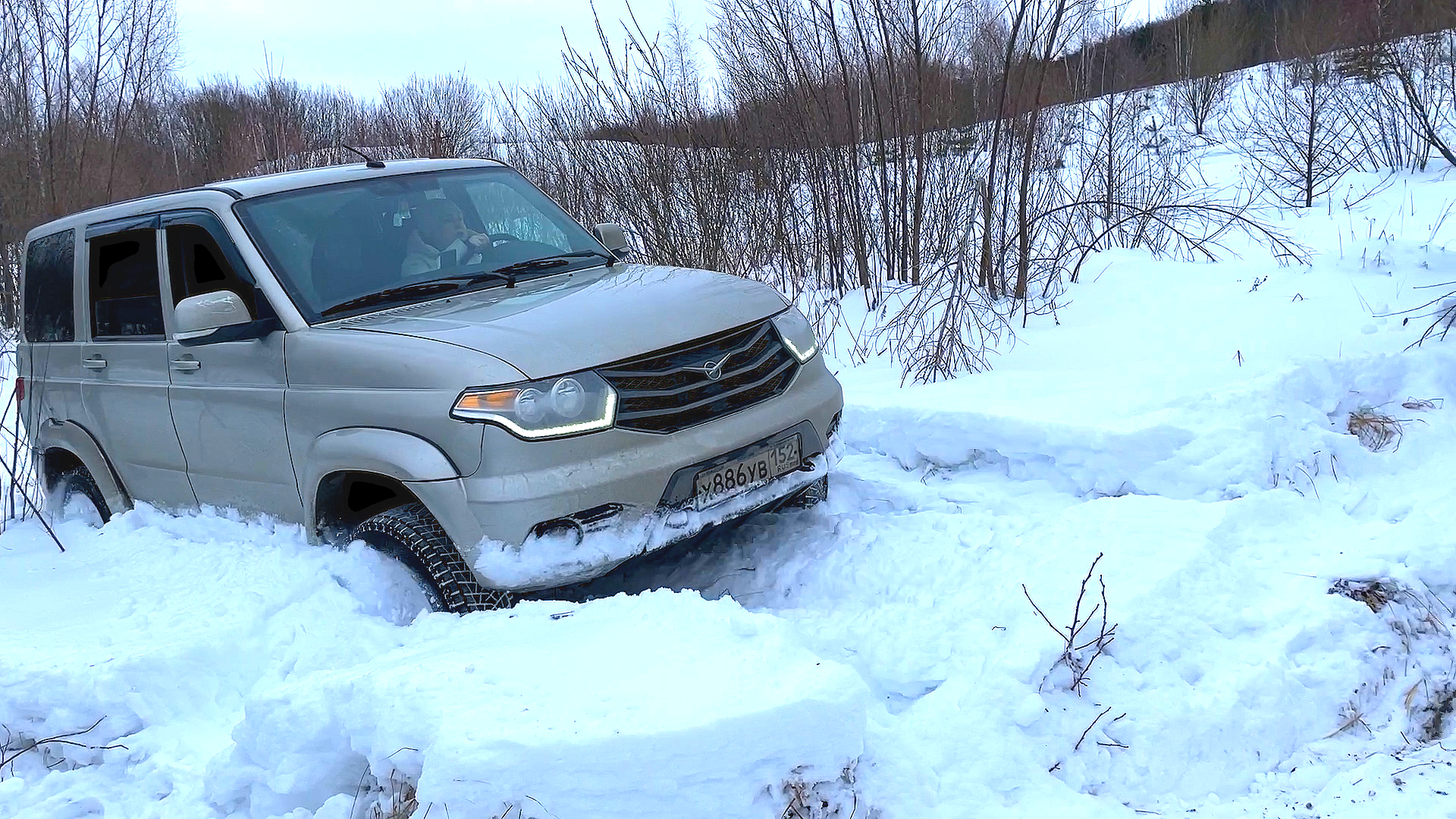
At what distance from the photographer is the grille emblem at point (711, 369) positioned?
3486 millimetres

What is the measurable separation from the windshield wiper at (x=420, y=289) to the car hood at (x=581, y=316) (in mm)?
57

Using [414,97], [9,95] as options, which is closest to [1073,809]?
[9,95]

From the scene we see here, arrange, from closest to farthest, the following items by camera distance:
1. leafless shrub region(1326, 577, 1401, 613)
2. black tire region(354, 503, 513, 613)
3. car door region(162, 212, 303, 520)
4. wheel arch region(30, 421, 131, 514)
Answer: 1. leafless shrub region(1326, 577, 1401, 613)
2. black tire region(354, 503, 513, 613)
3. car door region(162, 212, 303, 520)
4. wheel arch region(30, 421, 131, 514)

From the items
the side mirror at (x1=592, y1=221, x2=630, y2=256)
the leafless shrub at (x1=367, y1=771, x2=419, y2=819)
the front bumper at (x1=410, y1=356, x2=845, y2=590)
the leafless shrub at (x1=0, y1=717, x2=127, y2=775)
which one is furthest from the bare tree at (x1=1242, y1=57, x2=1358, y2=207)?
the leafless shrub at (x1=0, y1=717, x2=127, y2=775)

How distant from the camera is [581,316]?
11.4 feet

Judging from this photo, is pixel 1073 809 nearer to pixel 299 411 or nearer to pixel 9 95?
pixel 299 411

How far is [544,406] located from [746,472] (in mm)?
764

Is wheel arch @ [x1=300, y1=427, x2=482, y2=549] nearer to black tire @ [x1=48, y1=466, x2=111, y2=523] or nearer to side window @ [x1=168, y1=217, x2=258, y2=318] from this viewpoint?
side window @ [x1=168, y1=217, x2=258, y2=318]

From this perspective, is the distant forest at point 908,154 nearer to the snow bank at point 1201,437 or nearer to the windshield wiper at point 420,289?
the snow bank at point 1201,437

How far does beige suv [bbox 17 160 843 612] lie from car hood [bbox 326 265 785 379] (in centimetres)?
1

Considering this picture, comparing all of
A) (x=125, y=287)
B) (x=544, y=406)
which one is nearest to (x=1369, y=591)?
(x=544, y=406)

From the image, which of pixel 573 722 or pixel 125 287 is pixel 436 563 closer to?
pixel 573 722

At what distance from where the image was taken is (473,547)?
3244mm

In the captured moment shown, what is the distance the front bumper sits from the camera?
317cm
